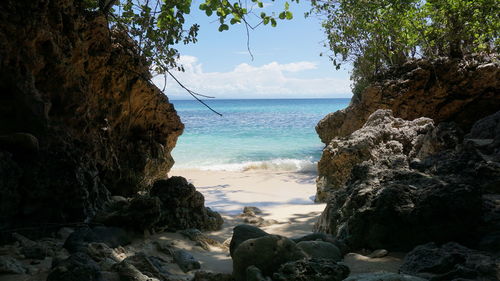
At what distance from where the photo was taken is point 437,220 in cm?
304

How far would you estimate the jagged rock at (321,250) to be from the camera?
3.16 m

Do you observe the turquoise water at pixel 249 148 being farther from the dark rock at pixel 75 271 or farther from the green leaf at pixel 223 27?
the dark rock at pixel 75 271

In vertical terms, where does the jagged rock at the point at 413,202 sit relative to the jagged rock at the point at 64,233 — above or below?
above

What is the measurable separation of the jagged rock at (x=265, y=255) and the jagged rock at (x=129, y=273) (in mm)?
625

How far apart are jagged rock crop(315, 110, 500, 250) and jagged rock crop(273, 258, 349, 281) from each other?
Result: 2.53ft

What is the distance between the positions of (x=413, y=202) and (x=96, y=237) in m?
2.70

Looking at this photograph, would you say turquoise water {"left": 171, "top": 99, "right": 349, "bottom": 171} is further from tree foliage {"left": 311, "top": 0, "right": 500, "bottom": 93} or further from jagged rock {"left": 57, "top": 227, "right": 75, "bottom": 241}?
jagged rock {"left": 57, "top": 227, "right": 75, "bottom": 241}

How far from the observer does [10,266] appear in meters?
2.71

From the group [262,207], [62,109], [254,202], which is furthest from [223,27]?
[254,202]

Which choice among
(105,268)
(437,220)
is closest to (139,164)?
(105,268)

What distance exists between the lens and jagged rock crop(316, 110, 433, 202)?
690cm

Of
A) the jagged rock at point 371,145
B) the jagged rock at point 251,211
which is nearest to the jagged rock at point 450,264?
the jagged rock at point 371,145

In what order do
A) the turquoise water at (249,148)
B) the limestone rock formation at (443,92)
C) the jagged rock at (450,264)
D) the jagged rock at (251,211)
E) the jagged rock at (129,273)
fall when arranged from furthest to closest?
the turquoise water at (249,148), the limestone rock formation at (443,92), the jagged rock at (251,211), the jagged rock at (129,273), the jagged rock at (450,264)

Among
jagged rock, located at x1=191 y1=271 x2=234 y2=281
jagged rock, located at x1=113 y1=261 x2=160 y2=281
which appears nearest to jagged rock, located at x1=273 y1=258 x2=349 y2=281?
jagged rock, located at x1=191 y1=271 x2=234 y2=281
